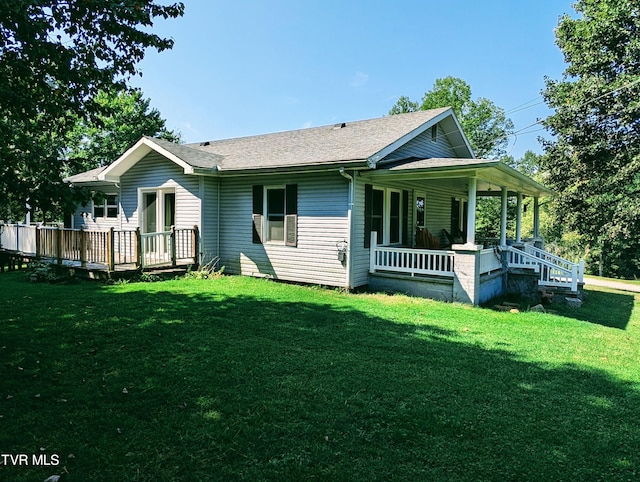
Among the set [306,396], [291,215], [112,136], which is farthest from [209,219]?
[112,136]

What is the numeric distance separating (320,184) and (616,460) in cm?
792

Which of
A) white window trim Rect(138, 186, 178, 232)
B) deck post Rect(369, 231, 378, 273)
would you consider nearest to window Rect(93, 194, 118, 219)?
white window trim Rect(138, 186, 178, 232)

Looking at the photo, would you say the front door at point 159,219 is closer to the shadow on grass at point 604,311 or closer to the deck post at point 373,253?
A: the deck post at point 373,253

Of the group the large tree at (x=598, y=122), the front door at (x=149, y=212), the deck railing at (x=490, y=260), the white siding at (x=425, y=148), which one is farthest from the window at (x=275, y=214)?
the large tree at (x=598, y=122)

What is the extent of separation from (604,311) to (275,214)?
869 cm

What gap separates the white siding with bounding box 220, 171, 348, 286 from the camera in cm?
970

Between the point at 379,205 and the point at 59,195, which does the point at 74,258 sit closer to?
the point at 59,195

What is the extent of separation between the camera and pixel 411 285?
9.59 meters

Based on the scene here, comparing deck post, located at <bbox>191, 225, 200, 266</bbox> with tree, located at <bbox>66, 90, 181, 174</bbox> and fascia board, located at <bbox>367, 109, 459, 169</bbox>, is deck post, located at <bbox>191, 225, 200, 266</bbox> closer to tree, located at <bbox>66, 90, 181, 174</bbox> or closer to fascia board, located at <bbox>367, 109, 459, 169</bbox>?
fascia board, located at <bbox>367, 109, 459, 169</bbox>

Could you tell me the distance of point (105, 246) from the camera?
1013 cm

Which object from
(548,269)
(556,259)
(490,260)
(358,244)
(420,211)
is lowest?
(548,269)

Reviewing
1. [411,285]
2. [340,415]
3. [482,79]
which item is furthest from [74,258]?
[482,79]

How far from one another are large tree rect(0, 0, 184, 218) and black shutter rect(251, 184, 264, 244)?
4682mm

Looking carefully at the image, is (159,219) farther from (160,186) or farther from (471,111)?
(471,111)
